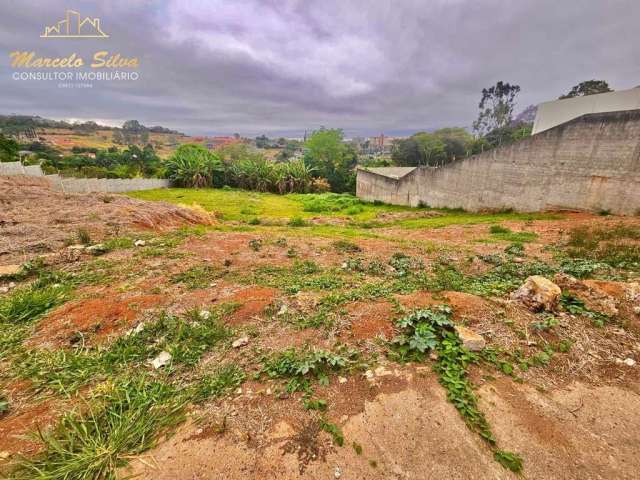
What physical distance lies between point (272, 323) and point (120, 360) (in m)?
1.61

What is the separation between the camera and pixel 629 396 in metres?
2.27

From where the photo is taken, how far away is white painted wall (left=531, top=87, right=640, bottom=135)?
11984 mm

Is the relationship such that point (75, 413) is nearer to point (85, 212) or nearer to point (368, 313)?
point (368, 313)

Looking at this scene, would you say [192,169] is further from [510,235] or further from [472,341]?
[472,341]

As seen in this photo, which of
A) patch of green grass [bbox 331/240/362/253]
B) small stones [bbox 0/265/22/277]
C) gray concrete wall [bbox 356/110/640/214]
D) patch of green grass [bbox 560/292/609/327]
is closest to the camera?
patch of green grass [bbox 560/292/609/327]

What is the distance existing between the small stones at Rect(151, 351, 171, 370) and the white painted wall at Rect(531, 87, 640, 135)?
19.3 m

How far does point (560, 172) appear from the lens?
11.2m

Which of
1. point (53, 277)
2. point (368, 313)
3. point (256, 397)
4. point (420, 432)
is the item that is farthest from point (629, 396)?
point (53, 277)

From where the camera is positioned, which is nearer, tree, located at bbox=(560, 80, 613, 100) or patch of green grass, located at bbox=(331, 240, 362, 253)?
patch of green grass, located at bbox=(331, 240, 362, 253)

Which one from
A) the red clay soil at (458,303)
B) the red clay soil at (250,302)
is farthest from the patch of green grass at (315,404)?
the red clay soil at (458,303)

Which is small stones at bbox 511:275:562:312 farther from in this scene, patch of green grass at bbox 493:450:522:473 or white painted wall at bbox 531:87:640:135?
white painted wall at bbox 531:87:640:135

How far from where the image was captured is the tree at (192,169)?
29.5 meters

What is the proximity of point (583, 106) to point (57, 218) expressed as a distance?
23.7 m

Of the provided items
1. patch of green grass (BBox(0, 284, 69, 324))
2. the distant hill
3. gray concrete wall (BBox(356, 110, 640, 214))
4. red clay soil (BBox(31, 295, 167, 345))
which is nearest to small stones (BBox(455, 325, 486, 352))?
red clay soil (BBox(31, 295, 167, 345))
